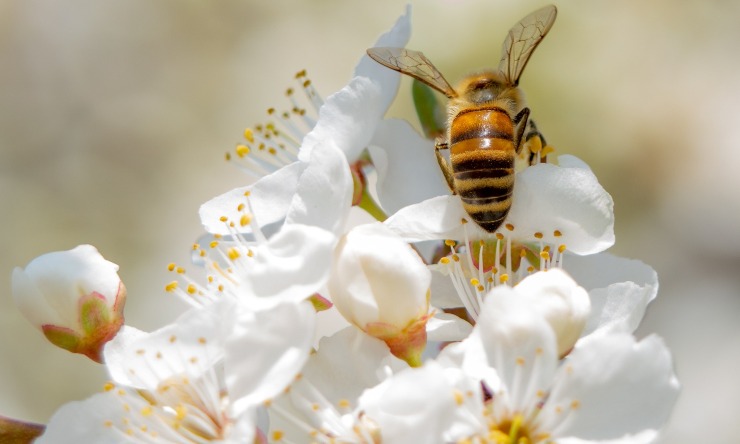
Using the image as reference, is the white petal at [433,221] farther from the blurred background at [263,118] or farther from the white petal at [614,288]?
the blurred background at [263,118]

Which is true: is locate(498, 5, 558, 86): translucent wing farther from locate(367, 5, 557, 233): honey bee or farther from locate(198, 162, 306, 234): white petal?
locate(198, 162, 306, 234): white petal

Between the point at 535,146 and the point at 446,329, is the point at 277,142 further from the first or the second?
the point at 446,329

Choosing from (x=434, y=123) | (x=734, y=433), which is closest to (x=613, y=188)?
(x=734, y=433)

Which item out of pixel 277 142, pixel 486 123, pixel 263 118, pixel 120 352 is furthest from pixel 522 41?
pixel 263 118

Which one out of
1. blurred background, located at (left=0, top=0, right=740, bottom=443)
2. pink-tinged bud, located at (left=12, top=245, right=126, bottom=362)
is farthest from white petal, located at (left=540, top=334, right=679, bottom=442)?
blurred background, located at (left=0, top=0, right=740, bottom=443)

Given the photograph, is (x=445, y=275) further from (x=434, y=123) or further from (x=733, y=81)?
(x=733, y=81)

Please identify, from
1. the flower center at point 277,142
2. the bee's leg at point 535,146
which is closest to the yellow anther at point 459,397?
the bee's leg at point 535,146
